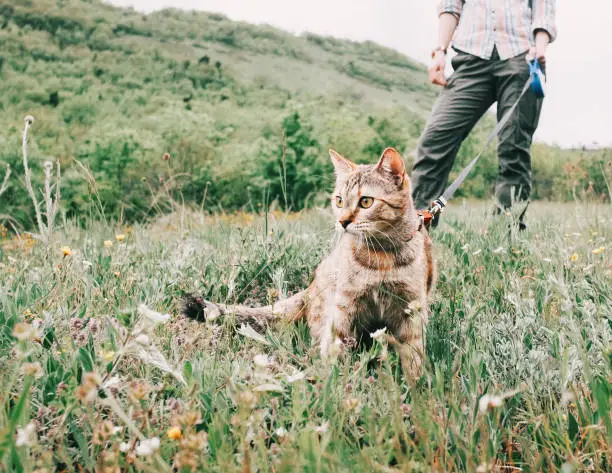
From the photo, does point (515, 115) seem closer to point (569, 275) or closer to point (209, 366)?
point (569, 275)

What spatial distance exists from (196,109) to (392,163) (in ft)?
92.7

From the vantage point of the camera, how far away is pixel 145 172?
1698 cm

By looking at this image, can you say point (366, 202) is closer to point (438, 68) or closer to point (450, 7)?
point (438, 68)

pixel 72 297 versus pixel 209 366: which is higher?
pixel 209 366

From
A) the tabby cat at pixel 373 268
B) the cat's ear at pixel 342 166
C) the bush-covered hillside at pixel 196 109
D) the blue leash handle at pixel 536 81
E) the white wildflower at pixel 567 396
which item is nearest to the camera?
the white wildflower at pixel 567 396

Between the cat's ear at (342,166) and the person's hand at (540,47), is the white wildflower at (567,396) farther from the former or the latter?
the person's hand at (540,47)

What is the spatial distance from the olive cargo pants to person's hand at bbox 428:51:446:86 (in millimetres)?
92

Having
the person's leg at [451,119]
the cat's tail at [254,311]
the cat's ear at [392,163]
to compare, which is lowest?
the cat's tail at [254,311]

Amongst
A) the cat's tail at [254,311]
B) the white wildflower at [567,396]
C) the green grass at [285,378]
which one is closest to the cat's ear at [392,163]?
the green grass at [285,378]

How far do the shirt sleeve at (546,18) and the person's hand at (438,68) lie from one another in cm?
79

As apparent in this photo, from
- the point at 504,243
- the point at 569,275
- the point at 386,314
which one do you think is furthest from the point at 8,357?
the point at 504,243

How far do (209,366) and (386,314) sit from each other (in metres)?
0.92

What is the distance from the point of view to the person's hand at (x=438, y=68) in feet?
14.5

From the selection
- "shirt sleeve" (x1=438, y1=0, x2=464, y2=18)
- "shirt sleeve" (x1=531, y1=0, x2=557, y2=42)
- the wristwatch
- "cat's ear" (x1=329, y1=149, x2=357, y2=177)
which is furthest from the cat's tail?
"shirt sleeve" (x1=438, y1=0, x2=464, y2=18)
